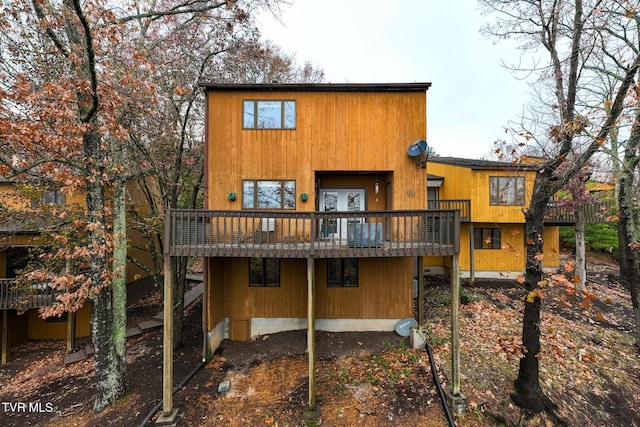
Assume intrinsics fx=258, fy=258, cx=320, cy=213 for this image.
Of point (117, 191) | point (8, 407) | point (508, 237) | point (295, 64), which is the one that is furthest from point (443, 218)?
point (295, 64)

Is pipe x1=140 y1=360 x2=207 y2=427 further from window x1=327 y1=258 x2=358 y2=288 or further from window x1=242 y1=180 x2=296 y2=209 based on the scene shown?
window x1=242 y1=180 x2=296 y2=209

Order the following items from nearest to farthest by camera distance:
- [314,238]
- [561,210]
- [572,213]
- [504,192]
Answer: [314,238]
[572,213]
[561,210]
[504,192]

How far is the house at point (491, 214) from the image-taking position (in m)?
13.1

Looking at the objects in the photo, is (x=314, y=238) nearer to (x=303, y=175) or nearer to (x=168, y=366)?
(x=303, y=175)

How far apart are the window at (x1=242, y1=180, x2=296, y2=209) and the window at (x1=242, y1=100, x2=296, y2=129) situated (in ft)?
6.09

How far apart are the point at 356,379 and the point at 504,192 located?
12.1 meters

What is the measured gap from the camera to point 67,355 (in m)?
8.99

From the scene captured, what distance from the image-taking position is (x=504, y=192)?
13336 mm

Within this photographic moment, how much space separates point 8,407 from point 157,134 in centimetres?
850

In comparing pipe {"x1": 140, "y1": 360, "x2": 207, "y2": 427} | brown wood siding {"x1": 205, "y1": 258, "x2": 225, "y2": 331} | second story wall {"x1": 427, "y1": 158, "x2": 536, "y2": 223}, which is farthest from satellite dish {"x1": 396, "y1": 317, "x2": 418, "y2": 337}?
second story wall {"x1": 427, "y1": 158, "x2": 536, "y2": 223}

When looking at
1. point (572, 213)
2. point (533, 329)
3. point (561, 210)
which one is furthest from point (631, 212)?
point (561, 210)

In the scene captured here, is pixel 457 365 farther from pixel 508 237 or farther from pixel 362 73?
pixel 362 73

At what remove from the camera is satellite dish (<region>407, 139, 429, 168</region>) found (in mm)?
7965

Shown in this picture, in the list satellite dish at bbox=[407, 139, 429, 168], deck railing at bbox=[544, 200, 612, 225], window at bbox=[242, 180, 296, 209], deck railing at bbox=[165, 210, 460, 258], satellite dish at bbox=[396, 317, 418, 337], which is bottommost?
satellite dish at bbox=[396, 317, 418, 337]
